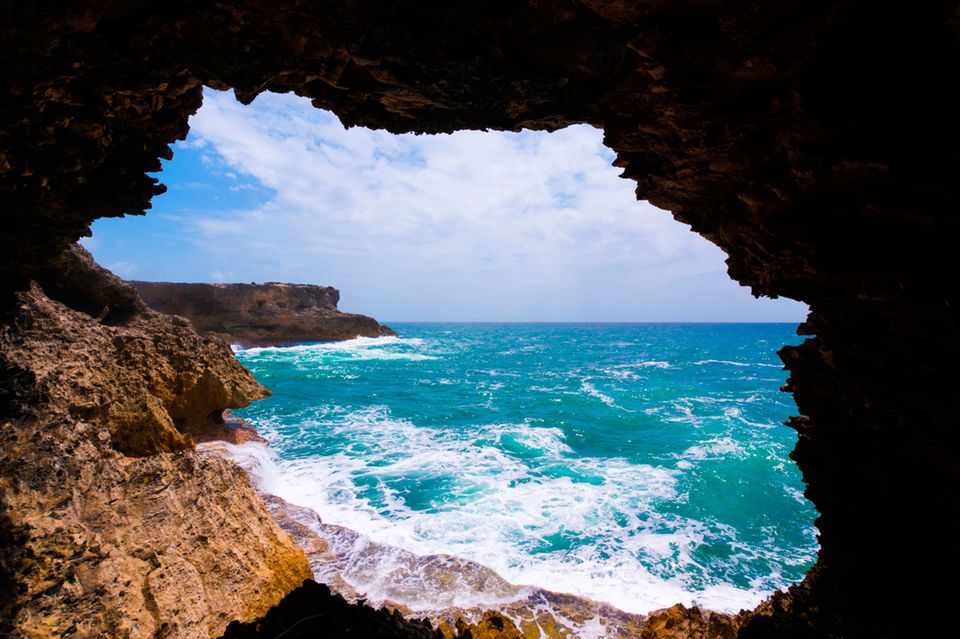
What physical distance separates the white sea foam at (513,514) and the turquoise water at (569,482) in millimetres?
46

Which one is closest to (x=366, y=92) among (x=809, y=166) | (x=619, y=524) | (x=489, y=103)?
(x=489, y=103)

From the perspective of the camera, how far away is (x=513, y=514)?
962 centimetres

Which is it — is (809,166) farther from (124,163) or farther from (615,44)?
(124,163)

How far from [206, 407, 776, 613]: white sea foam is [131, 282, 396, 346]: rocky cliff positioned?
139 ft

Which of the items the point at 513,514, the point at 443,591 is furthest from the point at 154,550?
the point at 513,514

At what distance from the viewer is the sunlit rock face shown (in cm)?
260

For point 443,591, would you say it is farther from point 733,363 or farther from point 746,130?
point 733,363

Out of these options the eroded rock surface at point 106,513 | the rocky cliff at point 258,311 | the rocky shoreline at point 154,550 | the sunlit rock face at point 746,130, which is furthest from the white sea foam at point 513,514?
the rocky cliff at point 258,311

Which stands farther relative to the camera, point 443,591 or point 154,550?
point 443,591

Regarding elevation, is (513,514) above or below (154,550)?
below

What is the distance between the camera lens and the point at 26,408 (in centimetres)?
462

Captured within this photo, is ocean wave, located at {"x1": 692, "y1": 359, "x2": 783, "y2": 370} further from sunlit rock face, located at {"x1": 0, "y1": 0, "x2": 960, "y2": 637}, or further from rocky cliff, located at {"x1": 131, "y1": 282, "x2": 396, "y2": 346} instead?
rocky cliff, located at {"x1": 131, "y1": 282, "x2": 396, "y2": 346}

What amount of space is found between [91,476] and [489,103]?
622 centimetres

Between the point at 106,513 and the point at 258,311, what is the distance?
53180mm
